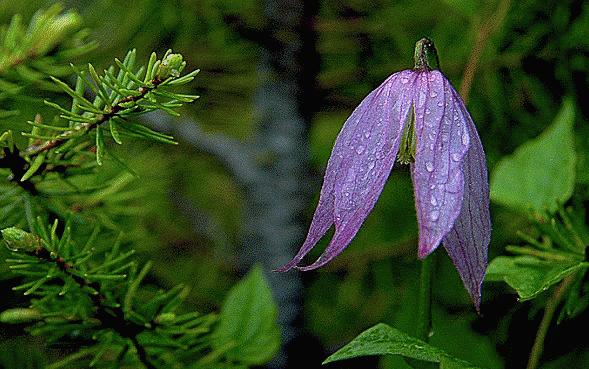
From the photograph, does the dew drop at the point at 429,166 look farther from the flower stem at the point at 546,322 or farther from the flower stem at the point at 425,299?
the flower stem at the point at 546,322

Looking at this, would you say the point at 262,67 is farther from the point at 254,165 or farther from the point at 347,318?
the point at 347,318

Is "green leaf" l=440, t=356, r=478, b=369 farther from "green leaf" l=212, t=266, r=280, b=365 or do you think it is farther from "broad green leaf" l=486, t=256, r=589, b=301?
"green leaf" l=212, t=266, r=280, b=365

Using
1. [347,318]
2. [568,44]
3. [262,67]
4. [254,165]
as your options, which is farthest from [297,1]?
[347,318]

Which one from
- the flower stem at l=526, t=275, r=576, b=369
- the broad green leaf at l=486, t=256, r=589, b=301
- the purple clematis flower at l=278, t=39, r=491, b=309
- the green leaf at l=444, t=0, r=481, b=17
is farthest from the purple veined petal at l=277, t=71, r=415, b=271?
the green leaf at l=444, t=0, r=481, b=17

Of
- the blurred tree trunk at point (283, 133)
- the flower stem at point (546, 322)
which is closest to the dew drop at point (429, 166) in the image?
the flower stem at point (546, 322)

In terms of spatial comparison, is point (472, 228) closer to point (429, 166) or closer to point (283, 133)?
point (429, 166)

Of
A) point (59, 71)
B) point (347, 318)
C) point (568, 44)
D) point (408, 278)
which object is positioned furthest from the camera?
point (347, 318)

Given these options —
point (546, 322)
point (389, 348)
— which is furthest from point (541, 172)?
point (389, 348)
